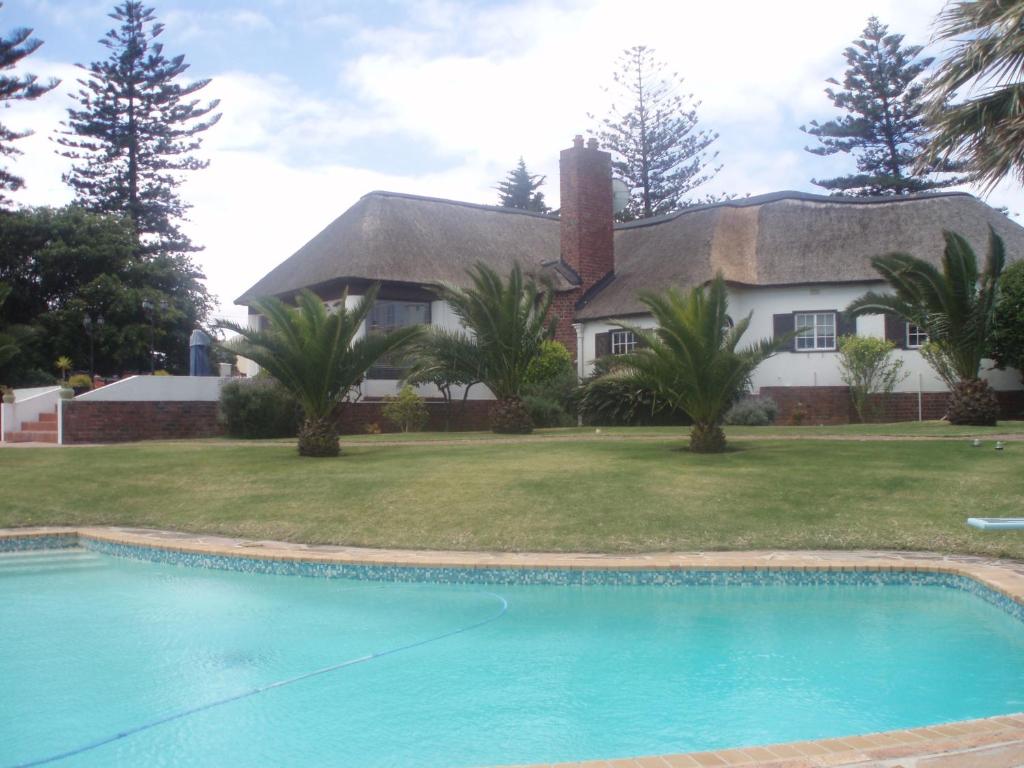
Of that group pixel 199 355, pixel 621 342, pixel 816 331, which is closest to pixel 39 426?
pixel 199 355

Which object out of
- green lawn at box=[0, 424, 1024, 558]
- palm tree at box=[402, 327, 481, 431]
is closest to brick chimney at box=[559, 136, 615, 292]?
palm tree at box=[402, 327, 481, 431]

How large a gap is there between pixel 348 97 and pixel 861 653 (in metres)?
12.2

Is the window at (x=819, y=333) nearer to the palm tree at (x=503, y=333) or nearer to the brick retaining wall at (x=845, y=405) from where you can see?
the brick retaining wall at (x=845, y=405)

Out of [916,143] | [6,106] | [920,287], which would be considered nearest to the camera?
[920,287]

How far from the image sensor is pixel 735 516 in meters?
10.7

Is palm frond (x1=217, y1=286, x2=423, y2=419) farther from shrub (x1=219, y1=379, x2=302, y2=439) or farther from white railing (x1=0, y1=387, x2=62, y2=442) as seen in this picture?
white railing (x1=0, y1=387, x2=62, y2=442)

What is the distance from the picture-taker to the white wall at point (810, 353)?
949 inches

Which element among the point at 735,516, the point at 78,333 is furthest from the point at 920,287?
the point at 78,333

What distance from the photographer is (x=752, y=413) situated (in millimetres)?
22984

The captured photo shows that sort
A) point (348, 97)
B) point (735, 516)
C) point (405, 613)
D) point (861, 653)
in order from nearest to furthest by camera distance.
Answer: point (861, 653) < point (405, 613) < point (735, 516) < point (348, 97)

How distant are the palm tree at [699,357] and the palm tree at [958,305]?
5005 millimetres

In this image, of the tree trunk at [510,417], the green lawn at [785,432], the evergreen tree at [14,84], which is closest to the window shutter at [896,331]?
the green lawn at [785,432]

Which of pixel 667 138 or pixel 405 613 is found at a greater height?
pixel 667 138

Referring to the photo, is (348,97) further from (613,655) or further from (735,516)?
(613,655)
